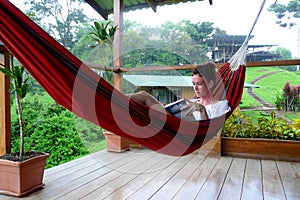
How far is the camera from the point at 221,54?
11.9 ft

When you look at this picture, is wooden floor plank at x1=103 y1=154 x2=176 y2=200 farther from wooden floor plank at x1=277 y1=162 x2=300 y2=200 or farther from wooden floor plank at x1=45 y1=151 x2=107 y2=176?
wooden floor plank at x1=277 y1=162 x2=300 y2=200

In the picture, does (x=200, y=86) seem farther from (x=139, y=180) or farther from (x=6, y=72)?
(x=6, y=72)

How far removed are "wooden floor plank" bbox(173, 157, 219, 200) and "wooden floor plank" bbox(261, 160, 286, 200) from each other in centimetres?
49

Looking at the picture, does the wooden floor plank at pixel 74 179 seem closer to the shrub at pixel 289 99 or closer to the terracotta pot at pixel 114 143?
the terracotta pot at pixel 114 143

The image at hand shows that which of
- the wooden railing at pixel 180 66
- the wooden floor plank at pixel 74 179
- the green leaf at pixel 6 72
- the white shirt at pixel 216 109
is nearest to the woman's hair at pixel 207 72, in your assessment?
the white shirt at pixel 216 109

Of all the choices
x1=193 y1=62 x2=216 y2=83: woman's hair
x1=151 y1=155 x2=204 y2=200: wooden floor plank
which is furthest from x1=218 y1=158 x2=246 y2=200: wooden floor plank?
x1=193 y1=62 x2=216 y2=83: woman's hair

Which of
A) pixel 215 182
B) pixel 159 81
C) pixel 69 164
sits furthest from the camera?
pixel 159 81

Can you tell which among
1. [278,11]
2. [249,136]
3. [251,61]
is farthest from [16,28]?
[278,11]

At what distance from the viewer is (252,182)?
2.15 metres

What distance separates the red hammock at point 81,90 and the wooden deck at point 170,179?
0.58 metres

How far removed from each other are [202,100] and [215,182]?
0.72 m

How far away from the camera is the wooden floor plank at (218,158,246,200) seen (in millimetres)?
1877

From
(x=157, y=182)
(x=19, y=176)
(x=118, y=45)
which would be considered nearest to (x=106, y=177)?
(x=157, y=182)

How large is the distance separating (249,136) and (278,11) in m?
1.92
